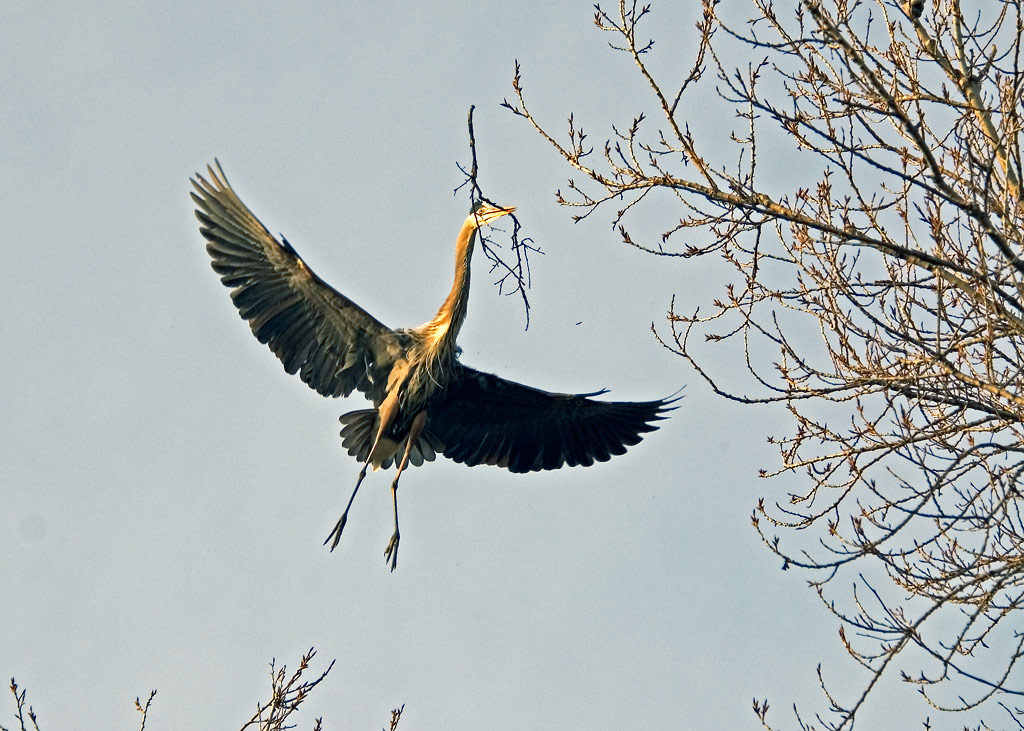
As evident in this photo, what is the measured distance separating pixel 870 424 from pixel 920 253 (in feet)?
2.79

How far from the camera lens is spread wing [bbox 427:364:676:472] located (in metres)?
9.23

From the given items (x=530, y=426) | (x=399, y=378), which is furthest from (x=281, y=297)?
(x=530, y=426)

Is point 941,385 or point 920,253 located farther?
point 941,385

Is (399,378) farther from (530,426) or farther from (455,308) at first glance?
(530,426)

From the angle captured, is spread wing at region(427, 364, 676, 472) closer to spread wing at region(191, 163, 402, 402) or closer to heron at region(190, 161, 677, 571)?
heron at region(190, 161, 677, 571)

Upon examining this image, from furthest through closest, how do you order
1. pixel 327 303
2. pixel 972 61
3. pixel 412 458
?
pixel 412 458 → pixel 327 303 → pixel 972 61

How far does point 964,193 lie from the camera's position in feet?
17.8

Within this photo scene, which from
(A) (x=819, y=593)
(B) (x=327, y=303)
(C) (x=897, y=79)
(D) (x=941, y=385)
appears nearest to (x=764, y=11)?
(C) (x=897, y=79)

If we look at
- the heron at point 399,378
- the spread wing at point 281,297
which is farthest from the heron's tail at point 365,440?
the spread wing at point 281,297

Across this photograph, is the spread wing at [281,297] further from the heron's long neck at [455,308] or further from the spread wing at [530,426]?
the spread wing at [530,426]

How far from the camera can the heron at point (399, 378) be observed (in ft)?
27.7

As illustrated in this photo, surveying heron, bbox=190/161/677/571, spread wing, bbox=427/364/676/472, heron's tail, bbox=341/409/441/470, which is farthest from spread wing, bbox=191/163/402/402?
spread wing, bbox=427/364/676/472

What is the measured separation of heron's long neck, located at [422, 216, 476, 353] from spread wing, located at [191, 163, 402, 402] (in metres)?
0.35

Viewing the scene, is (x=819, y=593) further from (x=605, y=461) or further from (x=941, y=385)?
(x=605, y=461)
